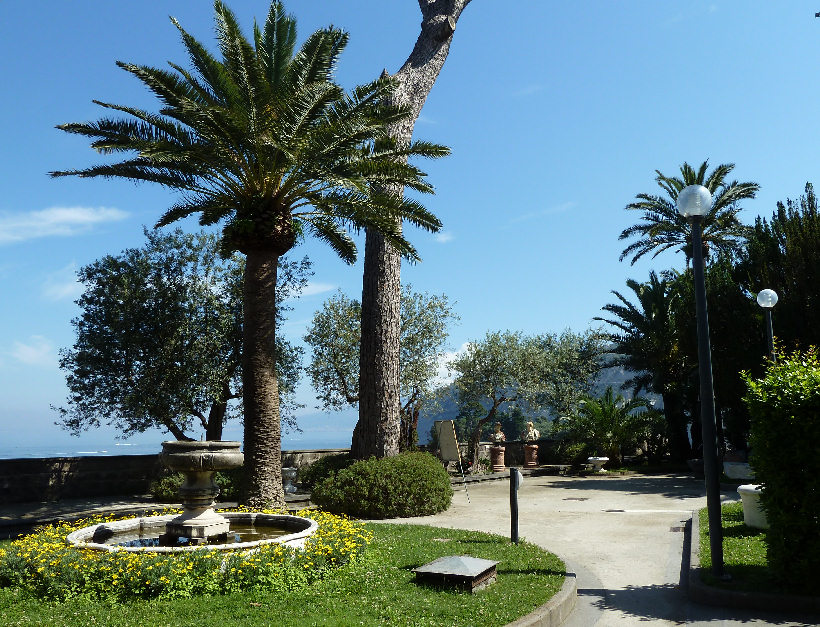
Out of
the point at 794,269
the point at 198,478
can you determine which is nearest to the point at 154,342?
the point at 198,478

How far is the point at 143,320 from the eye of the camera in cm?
1867

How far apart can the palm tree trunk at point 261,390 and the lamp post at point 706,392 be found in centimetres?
788

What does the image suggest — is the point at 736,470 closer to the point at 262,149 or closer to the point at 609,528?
the point at 609,528

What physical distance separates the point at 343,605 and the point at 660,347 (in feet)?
80.5

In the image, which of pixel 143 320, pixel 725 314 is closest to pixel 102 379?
pixel 143 320

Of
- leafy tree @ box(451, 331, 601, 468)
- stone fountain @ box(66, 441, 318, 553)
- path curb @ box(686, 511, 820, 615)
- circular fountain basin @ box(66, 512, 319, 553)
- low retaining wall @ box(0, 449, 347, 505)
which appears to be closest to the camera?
path curb @ box(686, 511, 820, 615)

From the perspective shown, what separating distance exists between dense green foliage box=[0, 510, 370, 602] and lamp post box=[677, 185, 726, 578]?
4.17m

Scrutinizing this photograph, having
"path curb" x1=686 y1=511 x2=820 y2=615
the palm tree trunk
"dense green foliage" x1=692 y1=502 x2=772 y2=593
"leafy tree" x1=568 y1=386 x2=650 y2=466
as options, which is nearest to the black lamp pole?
"dense green foliage" x1=692 y1=502 x2=772 y2=593

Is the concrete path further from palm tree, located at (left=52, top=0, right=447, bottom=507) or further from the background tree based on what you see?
the background tree

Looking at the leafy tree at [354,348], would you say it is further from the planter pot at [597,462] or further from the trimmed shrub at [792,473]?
the trimmed shrub at [792,473]

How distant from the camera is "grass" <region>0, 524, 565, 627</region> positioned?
17.4 ft

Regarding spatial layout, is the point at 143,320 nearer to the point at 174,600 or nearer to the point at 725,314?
the point at 174,600

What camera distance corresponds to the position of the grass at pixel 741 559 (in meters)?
6.36

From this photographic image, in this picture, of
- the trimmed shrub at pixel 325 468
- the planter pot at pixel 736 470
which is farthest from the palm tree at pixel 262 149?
the planter pot at pixel 736 470
